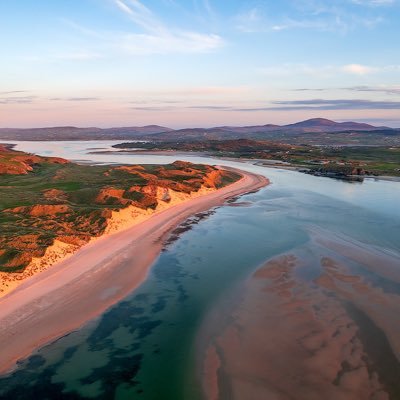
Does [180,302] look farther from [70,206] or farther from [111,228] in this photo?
[70,206]

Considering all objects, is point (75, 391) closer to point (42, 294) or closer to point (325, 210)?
point (42, 294)

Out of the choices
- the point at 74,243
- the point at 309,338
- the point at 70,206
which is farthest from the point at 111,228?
the point at 309,338

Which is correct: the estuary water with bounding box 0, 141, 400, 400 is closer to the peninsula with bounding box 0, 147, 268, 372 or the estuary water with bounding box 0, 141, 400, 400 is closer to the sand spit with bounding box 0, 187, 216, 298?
the peninsula with bounding box 0, 147, 268, 372

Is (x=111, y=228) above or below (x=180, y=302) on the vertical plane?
above

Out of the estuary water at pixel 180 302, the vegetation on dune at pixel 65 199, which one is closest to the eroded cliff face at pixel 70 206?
the vegetation on dune at pixel 65 199

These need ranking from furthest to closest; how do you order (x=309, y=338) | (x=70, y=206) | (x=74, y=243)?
(x=70, y=206), (x=74, y=243), (x=309, y=338)

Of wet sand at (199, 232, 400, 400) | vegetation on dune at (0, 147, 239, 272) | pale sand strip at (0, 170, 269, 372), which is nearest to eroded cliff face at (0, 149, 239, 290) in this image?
vegetation on dune at (0, 147, 239, 272)

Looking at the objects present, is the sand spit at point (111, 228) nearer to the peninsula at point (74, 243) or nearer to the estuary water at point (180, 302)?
the peninsula at point (74, 243)
